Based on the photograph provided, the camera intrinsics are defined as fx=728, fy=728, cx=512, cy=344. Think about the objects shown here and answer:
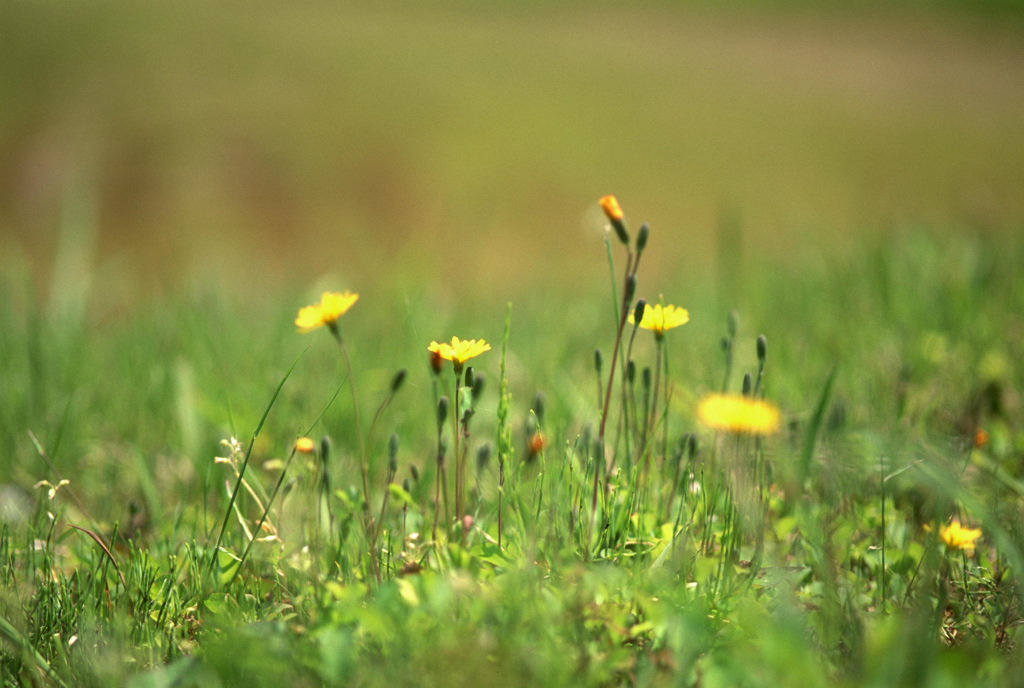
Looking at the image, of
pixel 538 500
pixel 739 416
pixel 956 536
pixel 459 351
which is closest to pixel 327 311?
pixel 459 351

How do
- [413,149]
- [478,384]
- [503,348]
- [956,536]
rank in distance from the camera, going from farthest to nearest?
[413,149], [478,384], [956,536], [503,348]

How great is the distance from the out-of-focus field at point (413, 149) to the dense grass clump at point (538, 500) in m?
1.13

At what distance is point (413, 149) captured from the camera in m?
4.84

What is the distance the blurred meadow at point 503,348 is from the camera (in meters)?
0.98

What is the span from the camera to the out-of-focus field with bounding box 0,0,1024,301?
427 cm

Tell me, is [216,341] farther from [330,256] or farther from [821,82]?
[821,82]

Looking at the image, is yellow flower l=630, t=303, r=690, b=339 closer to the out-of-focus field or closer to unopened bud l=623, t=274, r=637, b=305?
unopened bud l=623, t=274, r=637, b=305

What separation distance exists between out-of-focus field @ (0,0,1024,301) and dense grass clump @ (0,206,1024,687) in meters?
1.13

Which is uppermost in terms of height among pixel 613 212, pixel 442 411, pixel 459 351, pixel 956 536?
pixel 613 212

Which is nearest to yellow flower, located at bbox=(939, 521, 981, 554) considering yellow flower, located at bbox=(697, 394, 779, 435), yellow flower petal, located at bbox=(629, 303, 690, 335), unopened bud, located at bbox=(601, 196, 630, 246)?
yellow flower, located at bbox=(697, 394, 779, 435)

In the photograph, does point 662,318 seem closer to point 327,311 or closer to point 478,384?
point 478,384

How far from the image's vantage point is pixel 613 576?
91 centimetres

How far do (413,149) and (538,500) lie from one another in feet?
13.4

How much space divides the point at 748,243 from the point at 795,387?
233cm
